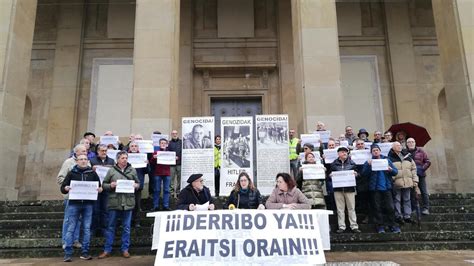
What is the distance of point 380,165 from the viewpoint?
8.20 metres

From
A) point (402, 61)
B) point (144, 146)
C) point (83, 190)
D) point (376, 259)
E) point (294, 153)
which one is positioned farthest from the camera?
point (402, 61)

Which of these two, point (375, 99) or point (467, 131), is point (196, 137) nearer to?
point (467, 131)

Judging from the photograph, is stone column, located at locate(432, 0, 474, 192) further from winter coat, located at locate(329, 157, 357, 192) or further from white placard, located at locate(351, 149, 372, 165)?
winter coat, located at locate(329, 157, 357, 192)

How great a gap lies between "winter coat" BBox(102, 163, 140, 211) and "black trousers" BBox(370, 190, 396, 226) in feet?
15.8

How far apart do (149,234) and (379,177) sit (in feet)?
15.8

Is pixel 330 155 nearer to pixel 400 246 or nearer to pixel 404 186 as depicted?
pixel 404 186

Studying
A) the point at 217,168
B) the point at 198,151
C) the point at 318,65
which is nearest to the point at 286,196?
the point at 198,151

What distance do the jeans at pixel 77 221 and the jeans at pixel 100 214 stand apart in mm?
606

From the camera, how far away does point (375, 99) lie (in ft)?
55.7

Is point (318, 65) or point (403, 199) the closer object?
point (403, 199)

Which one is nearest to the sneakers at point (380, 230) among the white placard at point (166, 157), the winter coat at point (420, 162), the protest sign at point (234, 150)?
the winter coat at point (420, 162)

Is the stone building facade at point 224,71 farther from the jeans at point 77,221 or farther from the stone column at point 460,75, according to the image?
the jeans at point 77,221

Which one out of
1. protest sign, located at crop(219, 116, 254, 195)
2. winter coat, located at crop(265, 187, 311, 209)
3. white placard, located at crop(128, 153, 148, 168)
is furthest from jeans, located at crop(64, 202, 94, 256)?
protest sign, located at crop(219, 116, 254, 195)

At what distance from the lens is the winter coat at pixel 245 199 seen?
6.89m
